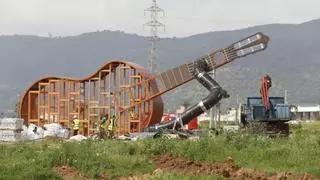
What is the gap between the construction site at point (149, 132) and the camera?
17031 millimetres

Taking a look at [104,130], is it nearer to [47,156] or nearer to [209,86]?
[209,86]

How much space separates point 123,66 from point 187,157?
2267cm

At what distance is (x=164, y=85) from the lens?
40.8 m

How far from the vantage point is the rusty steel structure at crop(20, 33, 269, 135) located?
39.8 m

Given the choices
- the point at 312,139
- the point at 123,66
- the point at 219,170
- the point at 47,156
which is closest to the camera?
the point at 219,170

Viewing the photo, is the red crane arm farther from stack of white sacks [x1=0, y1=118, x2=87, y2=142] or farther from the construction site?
stack of white sacks [x1=0, y1=118, x2=87, y2=142]

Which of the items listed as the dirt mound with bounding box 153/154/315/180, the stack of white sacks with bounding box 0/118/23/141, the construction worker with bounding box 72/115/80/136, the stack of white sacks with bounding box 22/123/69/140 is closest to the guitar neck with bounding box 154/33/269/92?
the construction worker with bounding box 72/115/80/136

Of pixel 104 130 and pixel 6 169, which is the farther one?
pixel 104 130

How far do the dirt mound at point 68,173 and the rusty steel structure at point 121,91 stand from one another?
2158 cm

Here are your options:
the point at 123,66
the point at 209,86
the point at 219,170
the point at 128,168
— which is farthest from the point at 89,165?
the point at 123,66

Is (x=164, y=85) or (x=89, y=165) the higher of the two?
(x=164, y=85)

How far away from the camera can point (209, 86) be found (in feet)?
127

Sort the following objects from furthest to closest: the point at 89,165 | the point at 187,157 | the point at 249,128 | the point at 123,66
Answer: the point at 123,66 → the point at 249,128 → the point at 187,157 → the point at 89,165

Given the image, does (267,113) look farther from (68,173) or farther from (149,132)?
(68,173)
